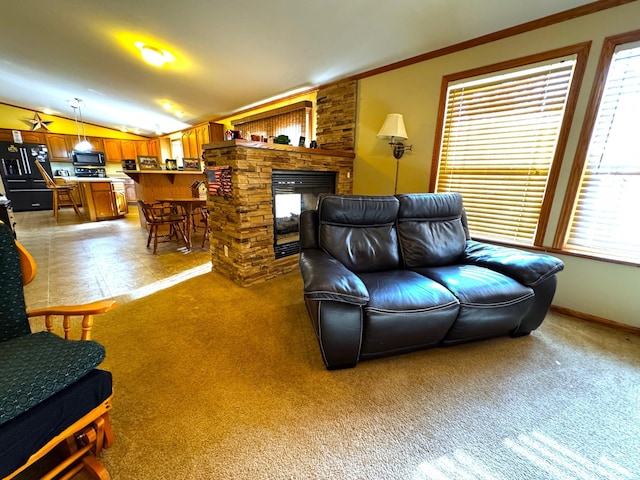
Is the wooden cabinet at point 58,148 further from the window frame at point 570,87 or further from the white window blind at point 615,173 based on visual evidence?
the white window blind at point 615,173

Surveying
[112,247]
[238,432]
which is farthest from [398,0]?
[112,247]

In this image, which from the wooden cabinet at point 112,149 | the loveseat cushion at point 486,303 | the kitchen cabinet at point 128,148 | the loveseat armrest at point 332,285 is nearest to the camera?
the loveseat armrest at point 332,285

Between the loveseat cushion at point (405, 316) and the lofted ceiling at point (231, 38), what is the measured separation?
2.24 m

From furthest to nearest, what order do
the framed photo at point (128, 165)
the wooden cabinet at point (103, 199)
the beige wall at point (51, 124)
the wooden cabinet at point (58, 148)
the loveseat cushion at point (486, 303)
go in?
the wooden cabinet at point (58, 148)
the beige wall at point (51, 124)
the wooden cabinet at point (103, 199)
the framed photo at point (128, 165)
the loveseat cushion at point (486, 303)

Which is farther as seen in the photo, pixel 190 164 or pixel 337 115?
pixel 190 164

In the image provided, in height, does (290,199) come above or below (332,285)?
above

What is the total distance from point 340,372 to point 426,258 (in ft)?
3.80

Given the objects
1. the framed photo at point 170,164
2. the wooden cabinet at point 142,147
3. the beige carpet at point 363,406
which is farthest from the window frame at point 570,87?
the wooden cabinet at point 142,147

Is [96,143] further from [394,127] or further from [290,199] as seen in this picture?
[394,127]

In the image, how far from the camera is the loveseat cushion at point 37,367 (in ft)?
2.53

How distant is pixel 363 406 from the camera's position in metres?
1.33

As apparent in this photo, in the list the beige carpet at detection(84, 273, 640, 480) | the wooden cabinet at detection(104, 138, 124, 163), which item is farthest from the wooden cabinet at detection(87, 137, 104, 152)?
the beige carpet at detection(84, 273, 640, 480)

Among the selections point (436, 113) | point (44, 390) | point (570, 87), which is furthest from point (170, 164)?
point (570, 87)

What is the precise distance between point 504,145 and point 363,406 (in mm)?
2581
